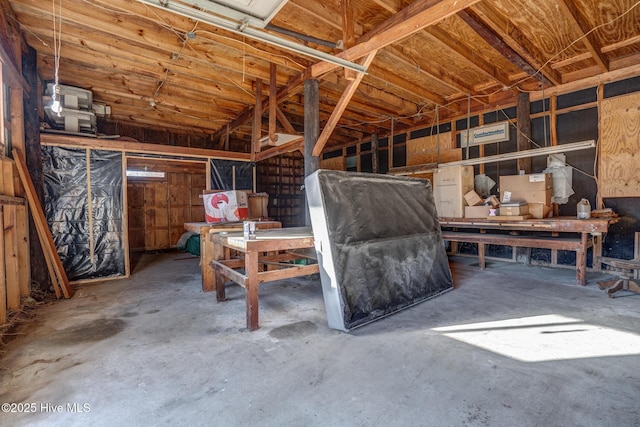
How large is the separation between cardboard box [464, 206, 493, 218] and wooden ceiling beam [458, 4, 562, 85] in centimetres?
211

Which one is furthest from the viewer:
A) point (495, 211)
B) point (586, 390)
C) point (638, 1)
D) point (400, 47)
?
point (495, 211)

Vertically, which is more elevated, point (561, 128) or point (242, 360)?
point (561, 128)

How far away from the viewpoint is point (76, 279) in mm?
4270

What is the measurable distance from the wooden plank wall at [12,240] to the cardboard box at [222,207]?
212cm

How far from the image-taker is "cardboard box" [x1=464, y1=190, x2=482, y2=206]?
16.3ft

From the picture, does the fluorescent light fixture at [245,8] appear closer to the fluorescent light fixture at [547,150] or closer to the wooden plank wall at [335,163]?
the fluorescent light fixture at [547,150]

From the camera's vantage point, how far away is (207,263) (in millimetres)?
3764

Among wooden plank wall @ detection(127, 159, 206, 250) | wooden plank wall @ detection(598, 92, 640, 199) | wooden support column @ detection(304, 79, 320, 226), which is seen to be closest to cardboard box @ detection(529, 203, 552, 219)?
wooden plank wall @ detection(598, 92, 640, 199)

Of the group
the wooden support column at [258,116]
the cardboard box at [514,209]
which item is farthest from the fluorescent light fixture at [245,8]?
the cardboard box at [514,209]

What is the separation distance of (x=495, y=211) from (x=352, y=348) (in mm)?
3606

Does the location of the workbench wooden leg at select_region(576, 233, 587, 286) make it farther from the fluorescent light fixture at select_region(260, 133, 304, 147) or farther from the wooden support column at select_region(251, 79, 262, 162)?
the wooden support column at select_region(251, 79, 262, 162)

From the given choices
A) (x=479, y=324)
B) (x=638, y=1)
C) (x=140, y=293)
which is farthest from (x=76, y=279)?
(x=638, y=1)

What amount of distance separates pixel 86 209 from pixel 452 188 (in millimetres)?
5972

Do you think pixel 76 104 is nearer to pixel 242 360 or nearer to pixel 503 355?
pixel 242 360
